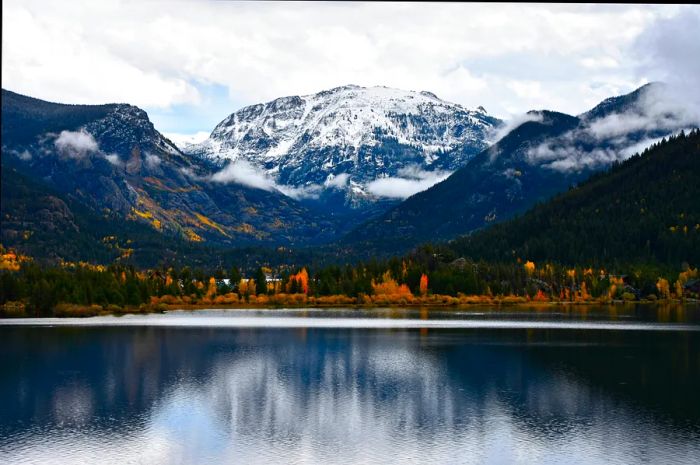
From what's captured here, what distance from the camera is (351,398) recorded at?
8975cm

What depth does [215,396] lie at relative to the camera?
89.9 metres

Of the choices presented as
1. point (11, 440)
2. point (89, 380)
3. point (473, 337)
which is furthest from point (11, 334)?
point (11, 440)

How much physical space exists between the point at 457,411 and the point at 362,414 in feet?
29.1

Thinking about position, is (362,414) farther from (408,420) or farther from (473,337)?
(473,337)

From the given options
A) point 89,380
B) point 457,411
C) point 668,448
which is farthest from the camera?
point 89,380

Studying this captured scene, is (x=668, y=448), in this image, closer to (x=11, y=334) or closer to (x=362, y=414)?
(x=362, y=414)

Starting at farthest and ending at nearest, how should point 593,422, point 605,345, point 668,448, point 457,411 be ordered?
point 605,345
point 457,411
point 593,422
point 668,448

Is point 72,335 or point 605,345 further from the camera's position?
point 72,335

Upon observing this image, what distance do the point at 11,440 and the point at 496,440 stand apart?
37.9 m

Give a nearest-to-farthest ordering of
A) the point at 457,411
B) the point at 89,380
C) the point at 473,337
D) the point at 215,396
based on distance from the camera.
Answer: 1. the point at 457,411
2. the point at 215,396
3. the point at 89,380
4. the point at 473,337

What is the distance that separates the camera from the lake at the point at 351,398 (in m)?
66.2

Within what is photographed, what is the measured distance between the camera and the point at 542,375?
105m

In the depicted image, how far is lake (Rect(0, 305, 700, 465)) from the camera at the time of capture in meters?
66.2

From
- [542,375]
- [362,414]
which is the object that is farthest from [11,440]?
[542,375]
